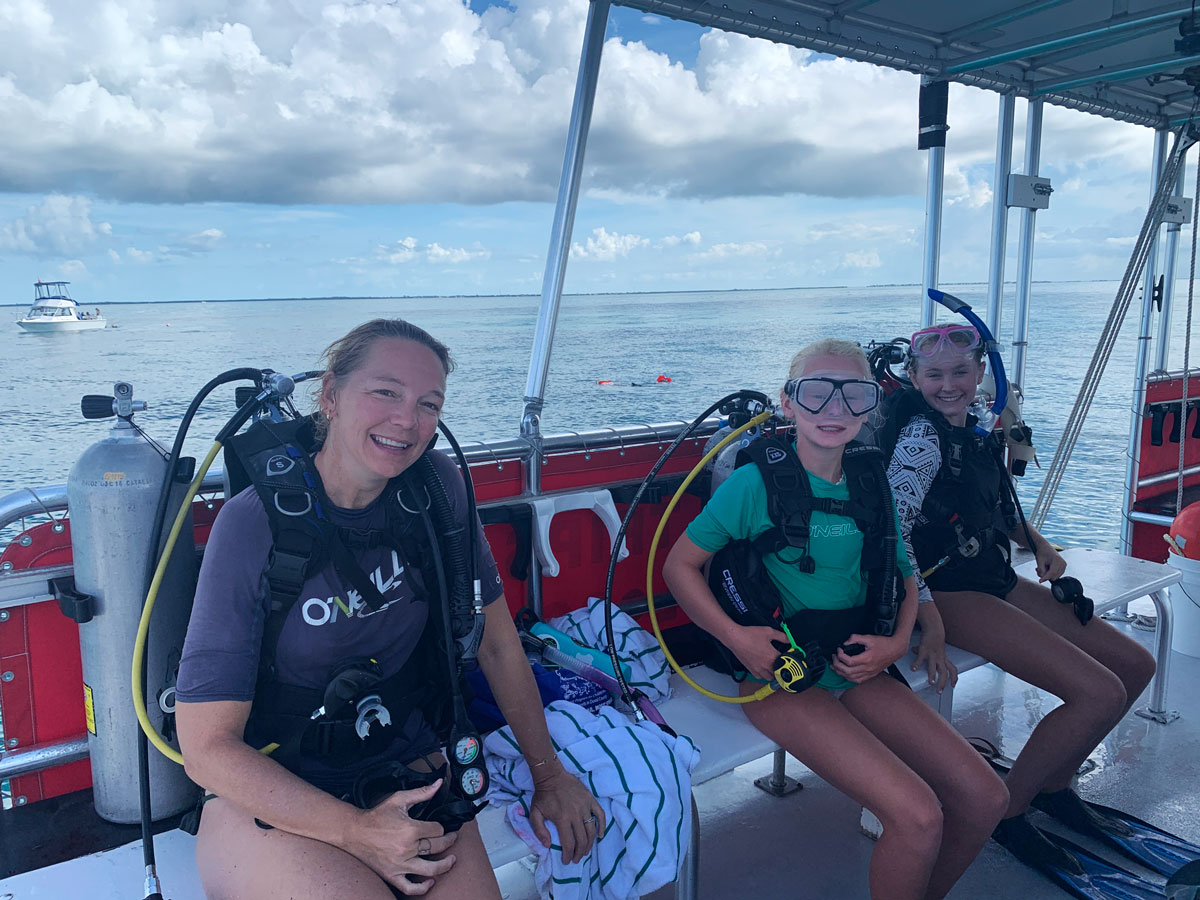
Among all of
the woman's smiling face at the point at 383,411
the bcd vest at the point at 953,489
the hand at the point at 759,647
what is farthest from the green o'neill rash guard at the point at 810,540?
the woman's smiling face at the point at 383,411

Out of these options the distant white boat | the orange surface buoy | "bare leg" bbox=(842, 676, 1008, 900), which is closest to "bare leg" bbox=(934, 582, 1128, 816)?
"bare leg" bbox=(842, 676, 1008, 900)

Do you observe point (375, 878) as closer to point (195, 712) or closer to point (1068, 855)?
point (195, 712)

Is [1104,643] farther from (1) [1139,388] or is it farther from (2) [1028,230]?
(1) [1139,388]

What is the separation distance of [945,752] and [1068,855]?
0.69 meters

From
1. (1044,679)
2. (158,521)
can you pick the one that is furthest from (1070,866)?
(158,521)

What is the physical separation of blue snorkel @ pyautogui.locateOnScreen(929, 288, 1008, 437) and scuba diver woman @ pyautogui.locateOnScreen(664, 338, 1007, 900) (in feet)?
2.40

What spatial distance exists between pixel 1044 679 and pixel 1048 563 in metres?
0.52

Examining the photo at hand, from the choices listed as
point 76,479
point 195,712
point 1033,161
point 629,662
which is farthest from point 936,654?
point 1033,161

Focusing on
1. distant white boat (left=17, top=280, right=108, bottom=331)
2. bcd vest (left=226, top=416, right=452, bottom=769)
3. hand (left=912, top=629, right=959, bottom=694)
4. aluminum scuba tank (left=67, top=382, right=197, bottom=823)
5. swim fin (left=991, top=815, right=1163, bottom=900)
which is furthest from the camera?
distant white boat (left=17, top=280, right=108, bottom=331)

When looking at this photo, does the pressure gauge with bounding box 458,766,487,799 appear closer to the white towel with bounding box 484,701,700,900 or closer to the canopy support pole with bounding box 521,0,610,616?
the white towel with bounding box 484,701,700,900

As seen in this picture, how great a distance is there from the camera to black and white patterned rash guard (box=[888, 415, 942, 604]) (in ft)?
7.69

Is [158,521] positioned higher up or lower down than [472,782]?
higher up

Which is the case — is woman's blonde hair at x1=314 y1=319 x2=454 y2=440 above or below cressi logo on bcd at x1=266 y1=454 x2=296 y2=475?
above

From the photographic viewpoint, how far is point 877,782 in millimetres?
1798
